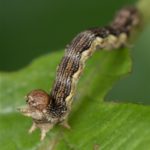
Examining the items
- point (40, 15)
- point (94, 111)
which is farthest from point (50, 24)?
point (94, 111)

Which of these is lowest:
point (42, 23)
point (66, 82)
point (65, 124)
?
point (65, 124)

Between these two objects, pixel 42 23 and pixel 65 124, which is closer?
pixel 65 124

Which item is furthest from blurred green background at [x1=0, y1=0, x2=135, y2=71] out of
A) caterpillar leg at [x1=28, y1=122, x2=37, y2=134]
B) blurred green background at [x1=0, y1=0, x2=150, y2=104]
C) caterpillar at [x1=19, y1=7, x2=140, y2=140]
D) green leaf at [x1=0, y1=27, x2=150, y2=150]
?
caterpillar leg at [x1=28, y1=122, x2=37, y2=134]

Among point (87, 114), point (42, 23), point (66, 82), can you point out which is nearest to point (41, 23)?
point (42, 23)

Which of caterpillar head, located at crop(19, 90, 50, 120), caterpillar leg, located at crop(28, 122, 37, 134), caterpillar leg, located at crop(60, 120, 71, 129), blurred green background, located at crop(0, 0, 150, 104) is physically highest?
blurred green background, located at crop(0, 0, 150, 104)

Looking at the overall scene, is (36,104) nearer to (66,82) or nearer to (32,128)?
(32,128)

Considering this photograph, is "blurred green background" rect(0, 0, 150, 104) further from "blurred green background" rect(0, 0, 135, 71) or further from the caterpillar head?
the caterpillar head
